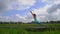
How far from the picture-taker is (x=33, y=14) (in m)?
5.67

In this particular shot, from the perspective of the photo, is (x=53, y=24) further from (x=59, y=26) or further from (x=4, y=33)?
(x=4, y=33)

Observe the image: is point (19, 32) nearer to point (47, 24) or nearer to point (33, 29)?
point (33, 29)

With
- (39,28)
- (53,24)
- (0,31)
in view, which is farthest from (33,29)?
(0,31)

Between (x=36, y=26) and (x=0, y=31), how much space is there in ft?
4.65

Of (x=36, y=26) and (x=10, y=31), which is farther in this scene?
(x=36, y=26)

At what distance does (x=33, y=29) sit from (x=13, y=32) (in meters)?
0.96

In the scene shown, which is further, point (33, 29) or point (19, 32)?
point (33, 29)

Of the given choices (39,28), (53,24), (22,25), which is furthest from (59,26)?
(22,25)

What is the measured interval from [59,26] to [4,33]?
1.97m

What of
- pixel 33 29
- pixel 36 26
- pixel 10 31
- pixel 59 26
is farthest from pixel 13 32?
pixel 59 26

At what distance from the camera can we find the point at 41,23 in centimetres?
→ 594

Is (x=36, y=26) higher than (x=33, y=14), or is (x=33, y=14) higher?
(x=33, y=14)

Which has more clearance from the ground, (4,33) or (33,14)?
(33,14)

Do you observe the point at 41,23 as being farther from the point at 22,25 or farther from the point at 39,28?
the point at 22,25
